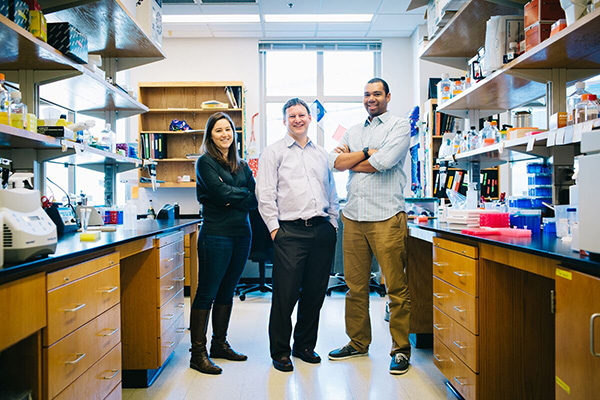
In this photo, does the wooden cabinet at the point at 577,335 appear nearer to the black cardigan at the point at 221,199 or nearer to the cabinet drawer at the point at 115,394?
the cabinet drawer at the point at 115,394

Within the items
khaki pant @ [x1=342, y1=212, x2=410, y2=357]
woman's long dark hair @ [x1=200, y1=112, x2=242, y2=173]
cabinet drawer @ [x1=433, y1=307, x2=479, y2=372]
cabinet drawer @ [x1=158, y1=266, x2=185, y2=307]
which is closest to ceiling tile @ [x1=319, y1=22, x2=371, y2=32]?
woman's long dark hair @ [x1=200, y1=112, x2=242, y2=173]

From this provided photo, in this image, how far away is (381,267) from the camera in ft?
8.39

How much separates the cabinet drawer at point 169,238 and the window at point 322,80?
3.26 m

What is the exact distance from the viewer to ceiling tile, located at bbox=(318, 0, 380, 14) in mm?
4910

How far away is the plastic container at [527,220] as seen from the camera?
81.9 inches

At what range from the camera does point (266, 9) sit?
5.09m

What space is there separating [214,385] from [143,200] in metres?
3.47

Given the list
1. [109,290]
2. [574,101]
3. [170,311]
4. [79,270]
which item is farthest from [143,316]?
[574,101]

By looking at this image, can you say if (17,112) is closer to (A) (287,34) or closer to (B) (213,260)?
(B) (213,260)

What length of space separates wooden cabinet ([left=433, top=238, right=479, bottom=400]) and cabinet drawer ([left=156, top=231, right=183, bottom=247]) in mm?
1403

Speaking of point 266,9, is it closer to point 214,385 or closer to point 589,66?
point 589,66

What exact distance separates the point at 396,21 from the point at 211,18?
215 centimetres

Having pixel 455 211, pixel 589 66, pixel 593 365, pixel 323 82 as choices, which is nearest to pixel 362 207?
pixel 455 211

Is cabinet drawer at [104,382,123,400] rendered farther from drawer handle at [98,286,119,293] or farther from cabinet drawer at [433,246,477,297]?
cabinet drawer at [433,246,477,297]
